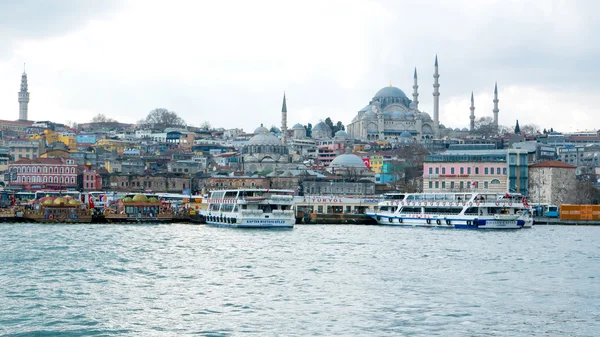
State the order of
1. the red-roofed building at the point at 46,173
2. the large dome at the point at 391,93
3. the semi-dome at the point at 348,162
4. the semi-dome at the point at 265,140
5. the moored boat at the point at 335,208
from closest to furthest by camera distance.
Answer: the moored boat at the point at 335,208 < the red-roofed building at the point at 46,173 < the semi-dome at the point at 348,162 < the semi-dome at the point at 265,140 < the large dome at the point at 391,93

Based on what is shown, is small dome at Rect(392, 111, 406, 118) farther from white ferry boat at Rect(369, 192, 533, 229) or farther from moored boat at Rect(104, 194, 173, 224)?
moored boat at Rect(104, 194, 173, 224)

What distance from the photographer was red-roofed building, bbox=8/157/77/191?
214 ft

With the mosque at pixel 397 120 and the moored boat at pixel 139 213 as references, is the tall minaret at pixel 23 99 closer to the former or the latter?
the mosque at pixel 397 120

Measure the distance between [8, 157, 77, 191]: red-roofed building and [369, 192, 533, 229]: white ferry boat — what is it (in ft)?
90.8

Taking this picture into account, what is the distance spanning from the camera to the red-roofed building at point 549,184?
6006 cm

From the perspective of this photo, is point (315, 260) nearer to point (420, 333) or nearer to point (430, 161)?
point (420, 333)

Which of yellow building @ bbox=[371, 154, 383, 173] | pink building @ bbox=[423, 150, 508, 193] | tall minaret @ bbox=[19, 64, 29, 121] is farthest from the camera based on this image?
tall minaret @ bbox=[19, 64, 29, 121]

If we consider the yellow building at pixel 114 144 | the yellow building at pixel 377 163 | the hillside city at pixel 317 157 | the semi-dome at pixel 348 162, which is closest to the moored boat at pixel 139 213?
the hillside city at pixel 317 157

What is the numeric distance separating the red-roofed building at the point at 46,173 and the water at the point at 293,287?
32.6m

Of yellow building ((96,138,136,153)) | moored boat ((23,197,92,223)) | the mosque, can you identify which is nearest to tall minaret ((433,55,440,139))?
the mosque

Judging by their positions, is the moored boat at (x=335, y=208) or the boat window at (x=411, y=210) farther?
the moored boat at (x=335, y=208)

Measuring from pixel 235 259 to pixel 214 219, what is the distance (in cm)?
1705

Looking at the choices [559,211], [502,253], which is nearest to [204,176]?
[559,211]

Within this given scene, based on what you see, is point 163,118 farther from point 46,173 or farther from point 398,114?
point 46,173
